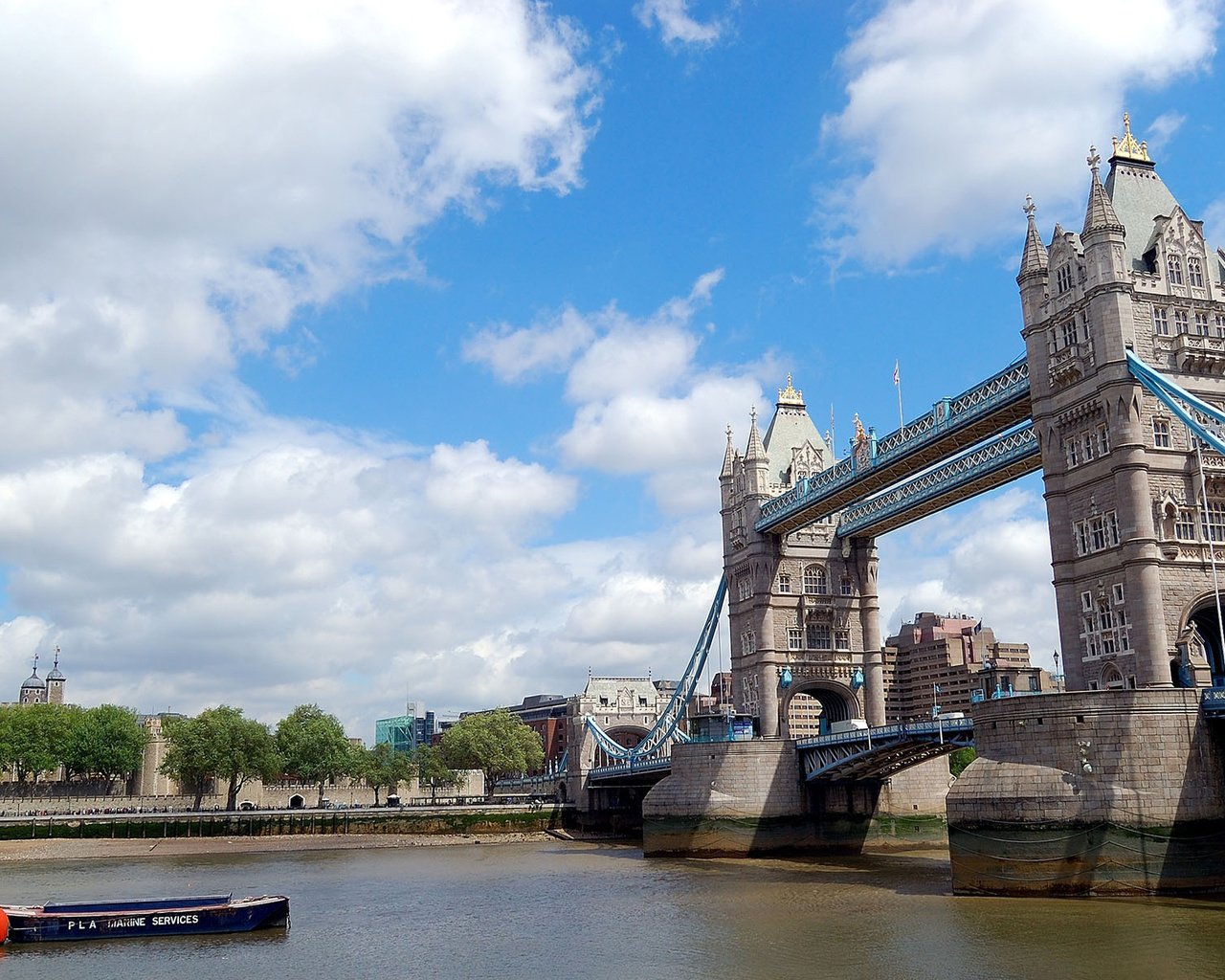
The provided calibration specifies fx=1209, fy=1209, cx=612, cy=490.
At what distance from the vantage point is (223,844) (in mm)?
82250

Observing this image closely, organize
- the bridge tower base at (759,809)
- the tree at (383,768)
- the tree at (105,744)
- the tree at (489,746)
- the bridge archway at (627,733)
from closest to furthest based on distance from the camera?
the bridge tower base at (759,809), the tree at (105,744), the tree at (383,768), the tree at (489,746), the bridge archway at (627,733)

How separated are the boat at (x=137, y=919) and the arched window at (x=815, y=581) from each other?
43.5m

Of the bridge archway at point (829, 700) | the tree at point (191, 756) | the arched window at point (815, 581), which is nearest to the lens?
the bridge archway at point (829, 700)

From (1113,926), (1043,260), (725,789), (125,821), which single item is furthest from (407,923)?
(125,821)

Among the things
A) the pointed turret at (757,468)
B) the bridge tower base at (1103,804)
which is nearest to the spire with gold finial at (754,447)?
the pointed turret at (757,468)

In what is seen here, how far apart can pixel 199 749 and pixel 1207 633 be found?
77541mm

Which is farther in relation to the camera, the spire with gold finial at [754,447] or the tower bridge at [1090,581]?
the spire with gold finial at [754,447]

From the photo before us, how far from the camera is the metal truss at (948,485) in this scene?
5559 centimetres

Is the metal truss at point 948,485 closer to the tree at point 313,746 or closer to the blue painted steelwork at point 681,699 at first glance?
the blue painted steelwork at point 681,699

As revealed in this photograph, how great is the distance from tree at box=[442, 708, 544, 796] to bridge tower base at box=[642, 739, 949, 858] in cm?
5906

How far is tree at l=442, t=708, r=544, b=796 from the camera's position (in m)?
123

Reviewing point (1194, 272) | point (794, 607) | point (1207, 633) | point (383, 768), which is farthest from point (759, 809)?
point (383, 768)

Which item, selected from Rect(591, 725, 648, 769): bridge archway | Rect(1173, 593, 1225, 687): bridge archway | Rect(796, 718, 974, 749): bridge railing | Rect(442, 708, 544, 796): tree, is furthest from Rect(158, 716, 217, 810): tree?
Rect(1173, 593, 1225, 687): bridge archway

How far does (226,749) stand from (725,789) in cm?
5007
